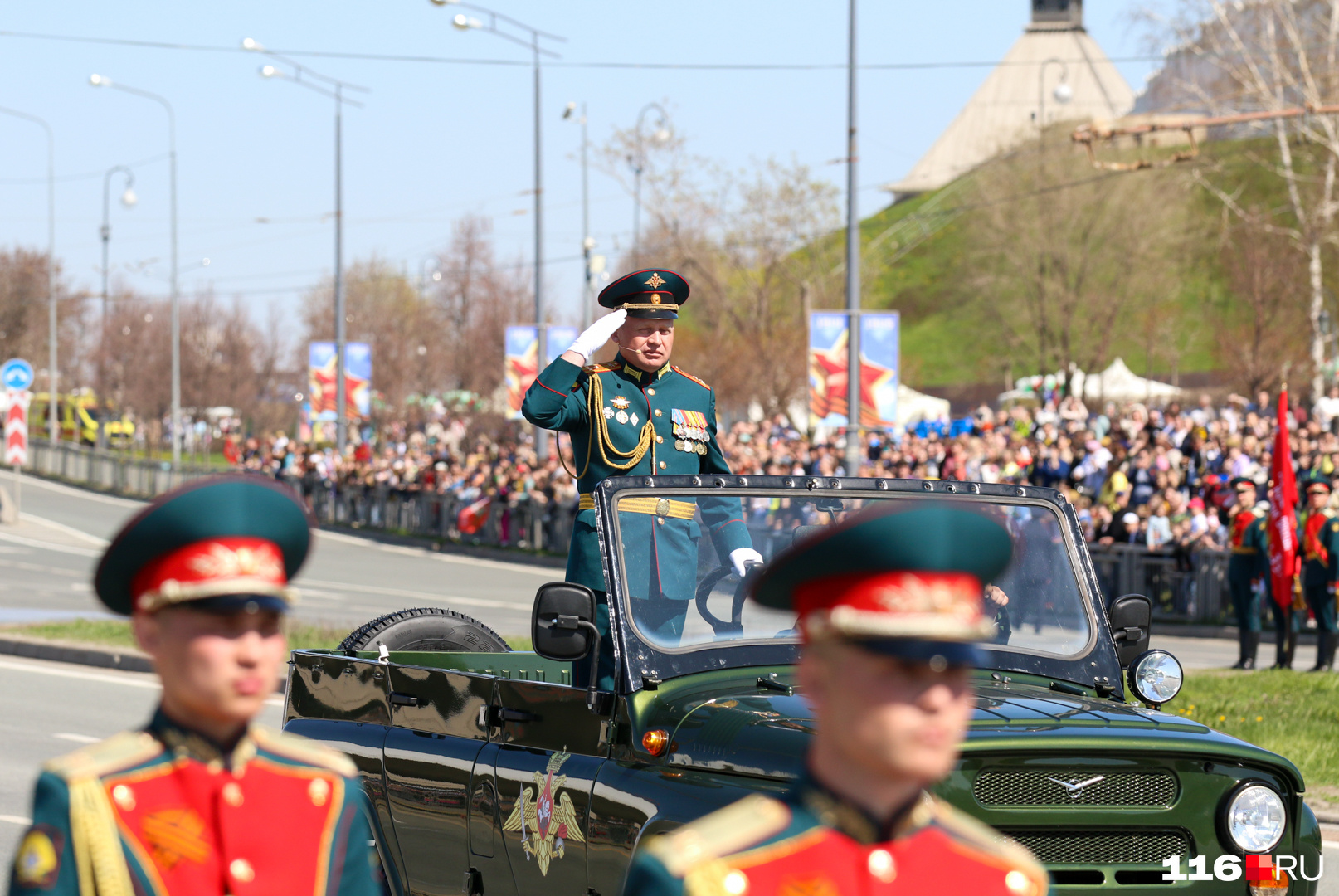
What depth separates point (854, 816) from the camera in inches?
80.0

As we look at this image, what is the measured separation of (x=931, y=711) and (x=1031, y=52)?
5625 inches

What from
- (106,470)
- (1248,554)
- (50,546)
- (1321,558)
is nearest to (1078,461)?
(1248,554)

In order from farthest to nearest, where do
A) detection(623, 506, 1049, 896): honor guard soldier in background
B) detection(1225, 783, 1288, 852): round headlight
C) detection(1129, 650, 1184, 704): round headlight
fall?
detection(1129, 650, 1184, 704): round headlight → detection(1225, 783, 1288, 852): round headlight → detection(623, 506, 1049, 896): honor guard soldier in background

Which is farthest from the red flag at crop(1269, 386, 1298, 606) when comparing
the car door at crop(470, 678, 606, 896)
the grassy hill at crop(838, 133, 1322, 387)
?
the grassy hill at crop(838, 133, 1322, 387)

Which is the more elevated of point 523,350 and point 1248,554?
point 523,350

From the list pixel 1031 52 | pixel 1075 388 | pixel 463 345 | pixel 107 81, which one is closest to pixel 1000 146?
pixel 1075 388

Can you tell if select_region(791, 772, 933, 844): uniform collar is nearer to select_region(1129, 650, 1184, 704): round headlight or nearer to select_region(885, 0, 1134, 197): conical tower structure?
select_region(1129, 650, 1184, 704): round headlight

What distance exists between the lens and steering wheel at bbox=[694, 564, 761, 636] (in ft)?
17.4

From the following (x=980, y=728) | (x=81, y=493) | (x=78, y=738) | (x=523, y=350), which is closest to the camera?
(x=980, y=728)

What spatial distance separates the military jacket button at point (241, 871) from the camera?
7.64ft

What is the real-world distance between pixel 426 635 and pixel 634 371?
1.33m

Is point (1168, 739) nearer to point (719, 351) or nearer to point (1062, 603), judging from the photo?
point (1062, 603)

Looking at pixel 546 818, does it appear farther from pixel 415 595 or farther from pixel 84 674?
pixel 415 595

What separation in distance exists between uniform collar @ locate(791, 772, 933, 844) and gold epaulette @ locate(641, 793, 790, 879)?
0.05 meters
